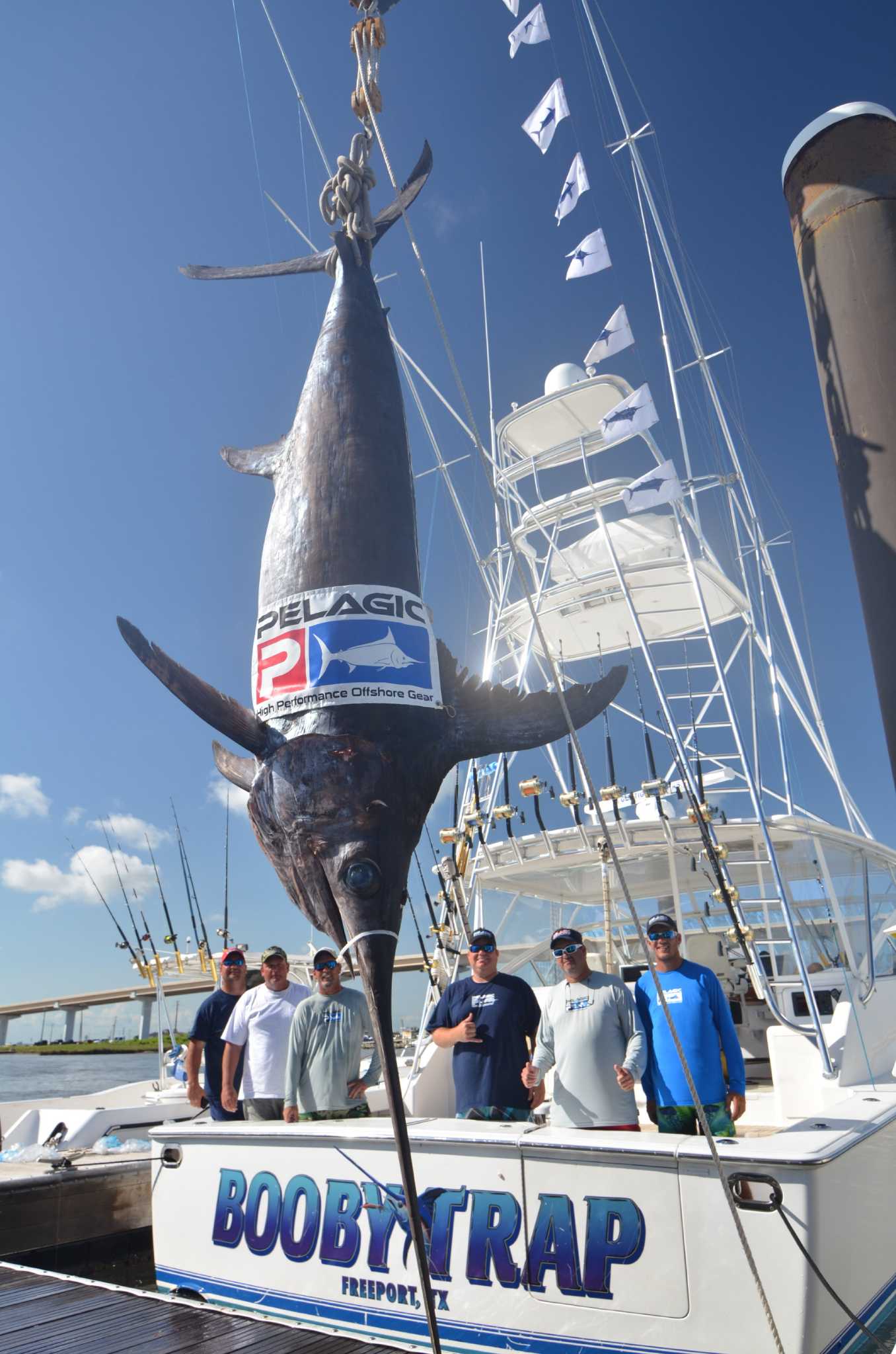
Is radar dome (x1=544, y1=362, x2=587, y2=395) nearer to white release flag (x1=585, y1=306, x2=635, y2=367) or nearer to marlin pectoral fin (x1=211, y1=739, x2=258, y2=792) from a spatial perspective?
white release flag (x1=585, y1=306, x2=635, y2=367)

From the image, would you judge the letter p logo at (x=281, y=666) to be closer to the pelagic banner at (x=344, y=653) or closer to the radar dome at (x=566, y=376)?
the pelagic banner at (x=344, y=653)

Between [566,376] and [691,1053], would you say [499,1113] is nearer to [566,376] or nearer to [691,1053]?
[691,1053]

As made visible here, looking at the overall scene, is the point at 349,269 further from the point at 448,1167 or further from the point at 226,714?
the point at 448,1167

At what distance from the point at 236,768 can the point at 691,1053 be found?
1.63 m

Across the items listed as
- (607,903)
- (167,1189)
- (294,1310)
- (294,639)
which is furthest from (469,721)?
(607,903)

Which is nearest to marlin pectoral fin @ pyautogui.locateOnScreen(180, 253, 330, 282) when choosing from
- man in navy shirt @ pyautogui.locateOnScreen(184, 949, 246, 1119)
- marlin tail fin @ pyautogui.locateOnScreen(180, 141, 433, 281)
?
marlin tail fin @ pyautogui.locateOnScreen(180, 141, 433, 281)

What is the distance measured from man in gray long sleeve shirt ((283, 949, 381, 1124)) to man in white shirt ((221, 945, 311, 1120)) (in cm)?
33

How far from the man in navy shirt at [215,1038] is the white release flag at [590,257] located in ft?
20.2

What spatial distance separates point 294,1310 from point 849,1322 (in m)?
1.52

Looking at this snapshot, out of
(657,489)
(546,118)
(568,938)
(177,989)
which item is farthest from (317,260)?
(177,989)

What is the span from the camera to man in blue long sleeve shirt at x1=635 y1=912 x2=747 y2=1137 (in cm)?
268

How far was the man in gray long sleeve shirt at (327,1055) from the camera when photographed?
3.21 meters

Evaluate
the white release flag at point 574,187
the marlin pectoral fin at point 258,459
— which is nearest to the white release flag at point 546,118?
the white release flag at point 574,187

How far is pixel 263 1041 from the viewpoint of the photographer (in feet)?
11.9
